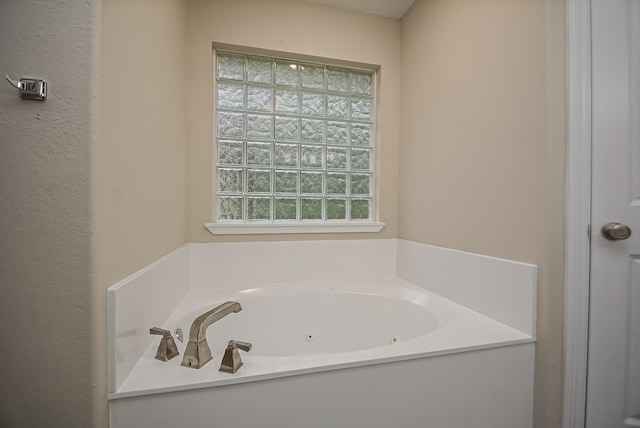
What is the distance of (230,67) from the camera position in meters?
1.64

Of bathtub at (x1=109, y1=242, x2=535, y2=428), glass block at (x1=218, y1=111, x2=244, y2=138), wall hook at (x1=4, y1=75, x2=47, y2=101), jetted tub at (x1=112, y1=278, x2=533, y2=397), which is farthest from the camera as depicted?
glass block at (x1=218, y1=111, x2=244, y2=138)

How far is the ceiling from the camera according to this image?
5.34 ft

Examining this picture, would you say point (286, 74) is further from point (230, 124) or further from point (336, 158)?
point (336, 158)

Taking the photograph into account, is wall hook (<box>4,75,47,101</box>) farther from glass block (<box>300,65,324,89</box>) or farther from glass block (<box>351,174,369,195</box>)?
glass block (<box>351,174,369,195</box>)

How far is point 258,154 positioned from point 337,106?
603mm

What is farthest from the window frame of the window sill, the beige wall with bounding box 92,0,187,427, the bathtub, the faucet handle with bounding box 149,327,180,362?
the faucet handle with bounding box 149,327,180,362

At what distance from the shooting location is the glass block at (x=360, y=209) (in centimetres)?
183

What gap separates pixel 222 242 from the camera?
1.59 meters

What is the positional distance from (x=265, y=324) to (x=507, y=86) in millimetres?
1525

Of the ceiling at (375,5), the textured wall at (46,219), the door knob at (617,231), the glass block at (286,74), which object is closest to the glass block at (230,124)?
the glass block at (286,74)

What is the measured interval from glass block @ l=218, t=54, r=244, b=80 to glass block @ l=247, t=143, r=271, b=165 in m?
0.41

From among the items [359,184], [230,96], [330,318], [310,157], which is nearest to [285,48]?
[230,96]

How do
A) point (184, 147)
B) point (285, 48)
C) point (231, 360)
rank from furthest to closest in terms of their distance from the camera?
point (285, 48), point (184, 147), point (231, 360)

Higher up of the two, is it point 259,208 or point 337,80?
point 337,80
